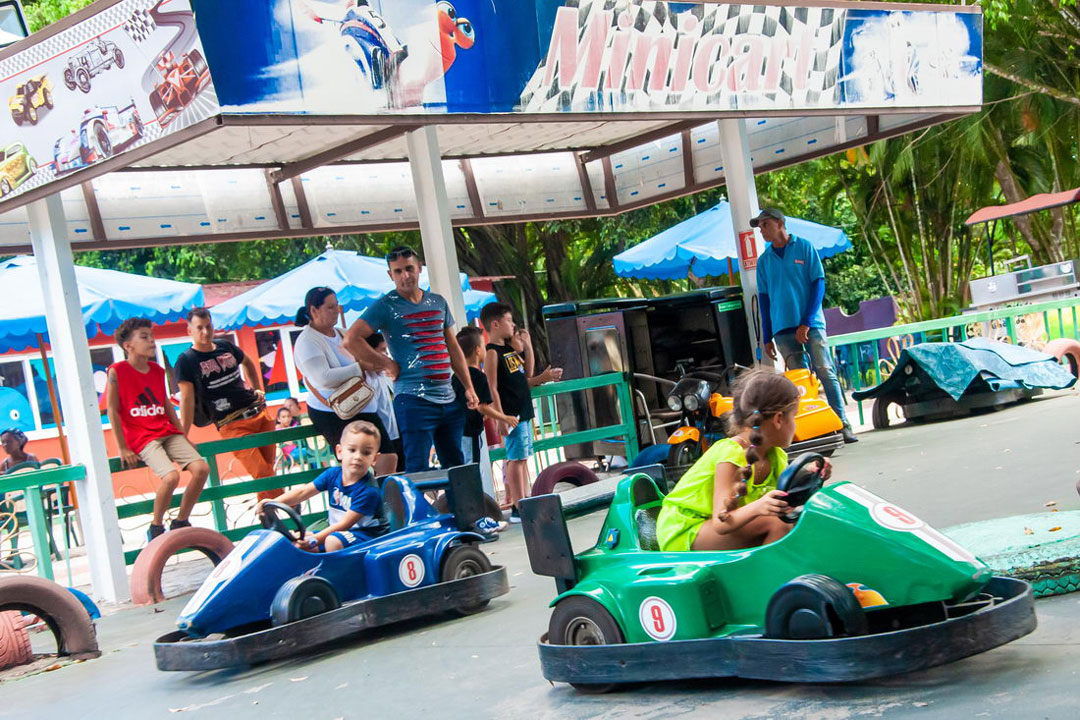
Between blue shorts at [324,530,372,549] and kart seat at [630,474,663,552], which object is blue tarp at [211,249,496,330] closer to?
blue shorts at [324,530,372,549]

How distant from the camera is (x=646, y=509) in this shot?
15.5ft

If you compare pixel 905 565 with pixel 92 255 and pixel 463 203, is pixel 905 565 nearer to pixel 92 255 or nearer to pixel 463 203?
pixel 463 203

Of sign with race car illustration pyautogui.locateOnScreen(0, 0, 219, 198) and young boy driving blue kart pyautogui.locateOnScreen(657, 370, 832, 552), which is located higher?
sign with race car illustration pyautogui.locateOnScreen(0, 0, 219, 198)

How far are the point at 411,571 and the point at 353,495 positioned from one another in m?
0.51

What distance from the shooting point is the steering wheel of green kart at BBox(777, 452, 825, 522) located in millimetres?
4012

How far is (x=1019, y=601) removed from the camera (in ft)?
→ 11.9

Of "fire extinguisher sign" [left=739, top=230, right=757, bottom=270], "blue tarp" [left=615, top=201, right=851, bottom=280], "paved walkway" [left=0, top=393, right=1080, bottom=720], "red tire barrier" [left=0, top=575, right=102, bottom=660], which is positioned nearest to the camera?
"paved walkway" [left=0, top=393, right=1080, bottom=720]

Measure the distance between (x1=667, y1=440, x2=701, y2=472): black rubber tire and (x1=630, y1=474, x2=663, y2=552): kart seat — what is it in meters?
4.20

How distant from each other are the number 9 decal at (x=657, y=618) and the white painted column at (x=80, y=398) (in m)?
5.46

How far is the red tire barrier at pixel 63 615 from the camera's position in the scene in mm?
6516

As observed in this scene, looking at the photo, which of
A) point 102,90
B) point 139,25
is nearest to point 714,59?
point 139,25

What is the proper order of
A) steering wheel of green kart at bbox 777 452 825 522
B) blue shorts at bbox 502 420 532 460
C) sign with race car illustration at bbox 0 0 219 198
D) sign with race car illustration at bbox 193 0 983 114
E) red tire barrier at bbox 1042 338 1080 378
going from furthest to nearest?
A: red tire barrier at bbox 1042 338 1080 378 → blue shorts at bbox 502 420 532 460 → sign with race car illustration at bbox 193 0 983 114 → sign with race car illustration at bbox 0 0 219 198 → steering wheel of green kart at bbox 777 452 825 522

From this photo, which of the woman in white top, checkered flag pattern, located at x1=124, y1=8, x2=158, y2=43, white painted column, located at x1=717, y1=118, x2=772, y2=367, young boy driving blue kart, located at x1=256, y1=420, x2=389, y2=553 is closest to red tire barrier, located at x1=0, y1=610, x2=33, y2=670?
young boy driving blue kart, located at x1=256, y1=420, x2=389, y2=553

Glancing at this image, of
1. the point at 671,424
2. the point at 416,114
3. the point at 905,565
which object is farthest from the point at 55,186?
the point at 905,565
